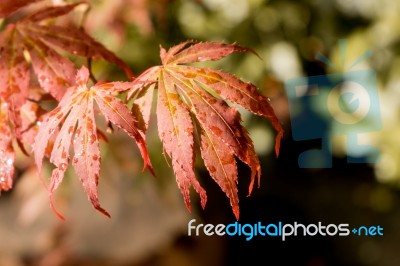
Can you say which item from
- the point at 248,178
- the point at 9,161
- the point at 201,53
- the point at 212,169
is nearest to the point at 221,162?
the point at 212,169

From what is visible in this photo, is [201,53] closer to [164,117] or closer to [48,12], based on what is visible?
[164,117]

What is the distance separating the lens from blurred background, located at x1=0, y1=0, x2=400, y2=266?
6.18ft

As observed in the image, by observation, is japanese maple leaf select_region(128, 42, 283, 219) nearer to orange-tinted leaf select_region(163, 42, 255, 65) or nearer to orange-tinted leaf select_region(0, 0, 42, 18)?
orange-tinted leaf select_region(163, 42, 255, 65)

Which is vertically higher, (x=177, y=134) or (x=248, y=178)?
(x=177, y=134)

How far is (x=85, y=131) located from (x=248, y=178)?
1.96 meters

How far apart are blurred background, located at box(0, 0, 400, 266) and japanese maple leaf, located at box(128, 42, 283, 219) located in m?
0.93

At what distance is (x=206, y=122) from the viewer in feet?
2.36

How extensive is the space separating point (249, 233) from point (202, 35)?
144 centimetres

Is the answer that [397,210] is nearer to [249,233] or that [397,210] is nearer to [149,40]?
[249,233]

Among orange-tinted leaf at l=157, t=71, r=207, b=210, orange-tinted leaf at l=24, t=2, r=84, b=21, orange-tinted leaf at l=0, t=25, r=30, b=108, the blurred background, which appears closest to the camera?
orange-tinted leaf at l=157, t=71, r=207, b=210

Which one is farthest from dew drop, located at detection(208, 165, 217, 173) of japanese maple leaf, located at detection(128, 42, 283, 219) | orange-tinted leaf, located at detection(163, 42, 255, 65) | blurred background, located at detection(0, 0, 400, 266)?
blurred background, located at detection(0, 0, 400, 266)

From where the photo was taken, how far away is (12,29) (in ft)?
2.94

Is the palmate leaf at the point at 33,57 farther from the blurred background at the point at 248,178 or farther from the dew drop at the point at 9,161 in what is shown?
the blurred background at the point at 248,178

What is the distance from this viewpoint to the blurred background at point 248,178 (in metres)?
1.88
